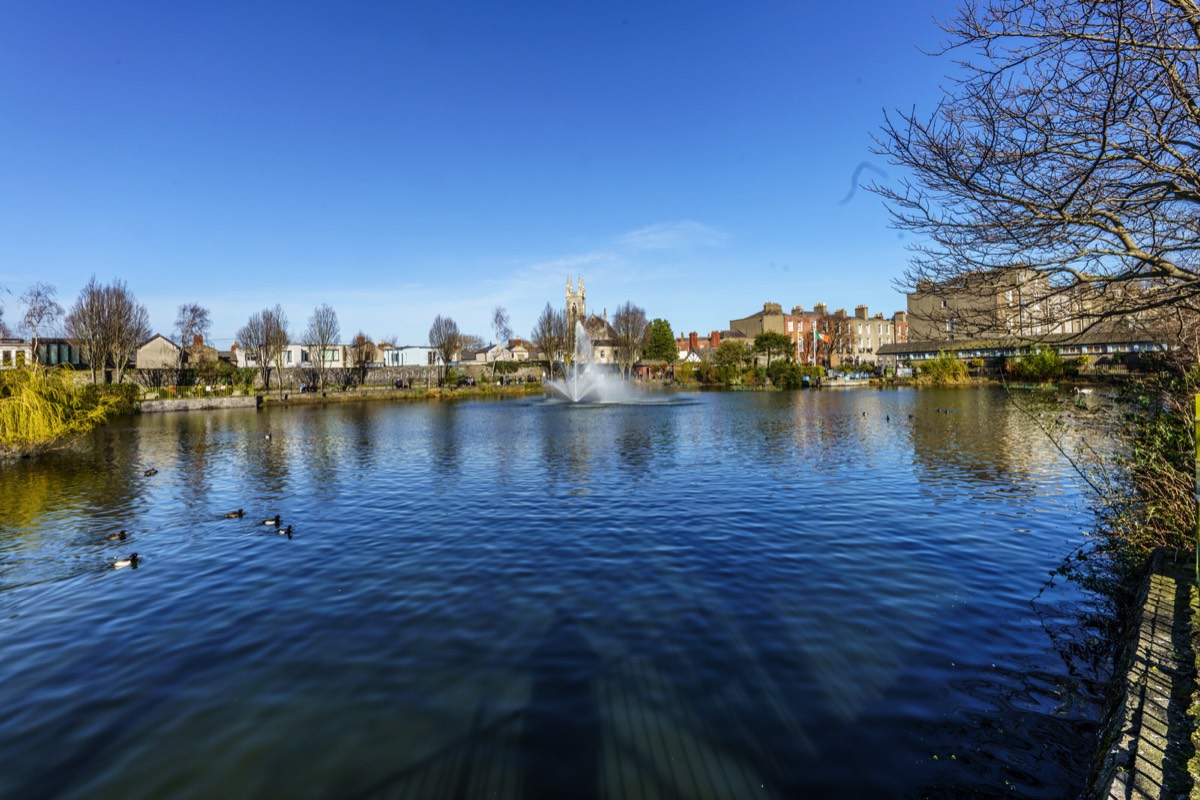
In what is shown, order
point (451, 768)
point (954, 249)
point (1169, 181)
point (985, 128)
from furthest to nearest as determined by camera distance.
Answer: point (954, 249) → point (985, 128) → point (1169, 181) → point (451, 768)

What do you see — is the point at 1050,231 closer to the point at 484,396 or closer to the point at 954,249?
the point at 954,249

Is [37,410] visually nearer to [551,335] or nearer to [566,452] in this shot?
[566,452]

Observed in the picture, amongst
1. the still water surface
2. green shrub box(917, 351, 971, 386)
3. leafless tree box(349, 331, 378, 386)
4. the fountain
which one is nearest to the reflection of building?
green shrub box(917, 351, 971, 386)

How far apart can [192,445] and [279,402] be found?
39912 millimetres

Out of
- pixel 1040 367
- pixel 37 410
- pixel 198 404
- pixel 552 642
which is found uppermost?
pixel 1040 367

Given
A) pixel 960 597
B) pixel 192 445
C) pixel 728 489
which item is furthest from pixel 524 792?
pixel 192 445

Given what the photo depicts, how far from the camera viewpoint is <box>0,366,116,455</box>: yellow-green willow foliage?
25219mm

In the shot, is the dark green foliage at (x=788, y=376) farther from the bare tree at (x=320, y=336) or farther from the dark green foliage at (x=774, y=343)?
the bare tree at (x=320, y=336)

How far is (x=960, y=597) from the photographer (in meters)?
9.69

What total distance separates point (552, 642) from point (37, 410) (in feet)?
95.4

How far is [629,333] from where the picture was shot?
11094cm

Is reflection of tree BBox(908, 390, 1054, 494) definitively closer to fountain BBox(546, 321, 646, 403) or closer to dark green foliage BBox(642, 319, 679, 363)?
fountain BBox(546, 321, 646, 403)

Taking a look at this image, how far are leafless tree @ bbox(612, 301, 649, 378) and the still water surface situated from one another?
302 ft

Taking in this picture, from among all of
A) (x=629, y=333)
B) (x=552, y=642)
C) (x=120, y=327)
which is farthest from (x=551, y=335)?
(x=552, y=642)
